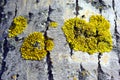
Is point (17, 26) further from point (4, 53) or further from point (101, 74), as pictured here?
point (101, 74)

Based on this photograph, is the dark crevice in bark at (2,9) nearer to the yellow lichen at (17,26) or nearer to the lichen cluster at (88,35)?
the yellow lichen at (17,26)

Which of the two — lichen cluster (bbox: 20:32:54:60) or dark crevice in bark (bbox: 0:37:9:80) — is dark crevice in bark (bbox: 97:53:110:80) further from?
dark crevice in bark (bbox: 0:37:9:80)

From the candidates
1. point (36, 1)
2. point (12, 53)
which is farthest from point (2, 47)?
point (36, 1)

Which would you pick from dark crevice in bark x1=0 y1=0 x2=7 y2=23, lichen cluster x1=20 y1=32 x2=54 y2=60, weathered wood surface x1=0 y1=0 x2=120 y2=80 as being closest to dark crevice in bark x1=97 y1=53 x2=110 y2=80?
weathered wood surface x1=0 y1=0 x2=120 y2=80

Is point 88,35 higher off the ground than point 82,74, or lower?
higher

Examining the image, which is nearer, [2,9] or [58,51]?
[58,51]

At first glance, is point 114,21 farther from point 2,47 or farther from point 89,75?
point 2,47

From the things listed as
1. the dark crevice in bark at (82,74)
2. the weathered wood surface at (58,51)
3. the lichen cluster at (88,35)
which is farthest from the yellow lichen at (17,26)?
the dark crevice in bark at (82,74)

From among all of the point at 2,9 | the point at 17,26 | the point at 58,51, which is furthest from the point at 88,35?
the point at 2,9
